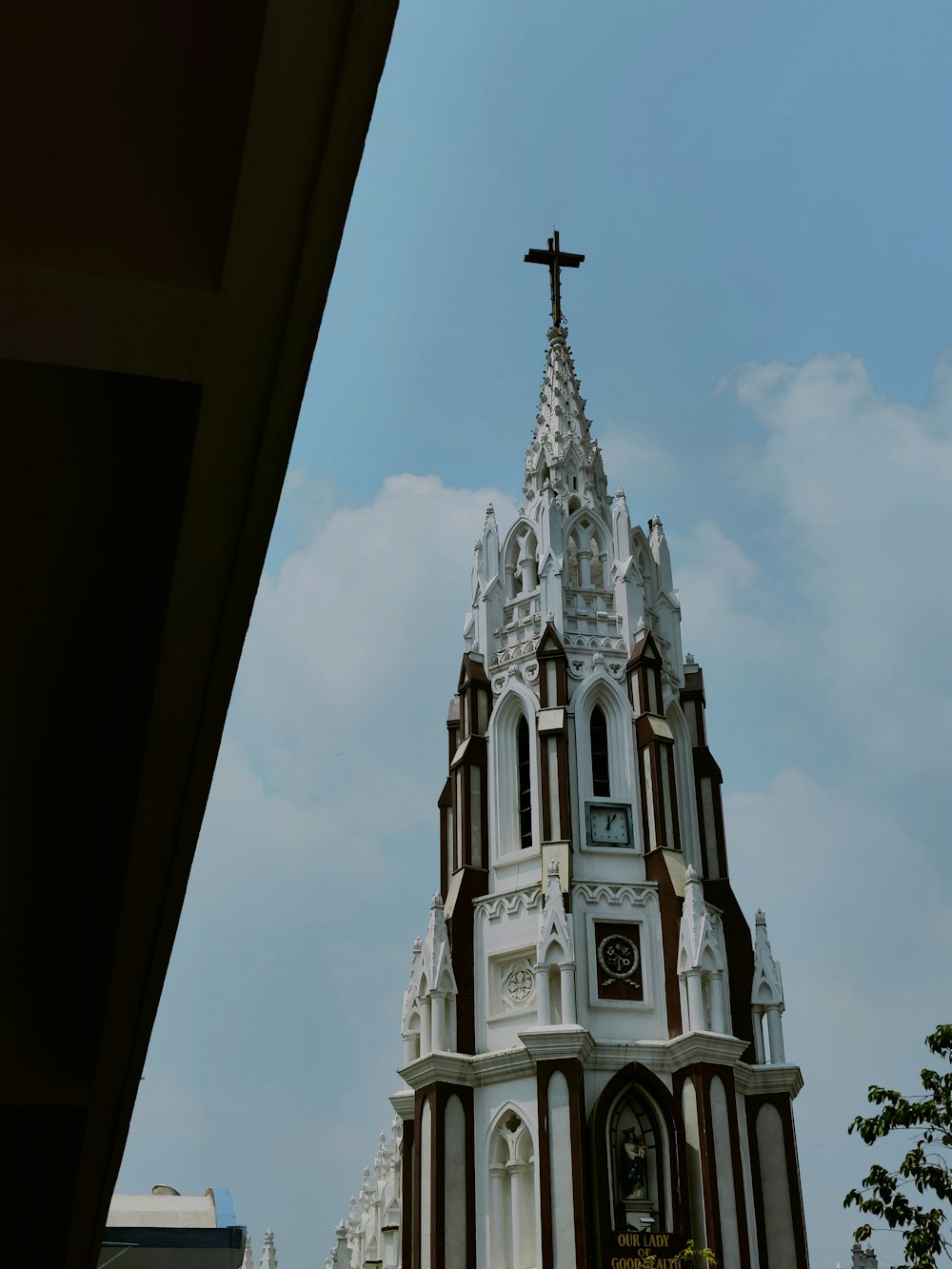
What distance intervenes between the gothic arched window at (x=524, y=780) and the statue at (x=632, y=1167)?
772 cm

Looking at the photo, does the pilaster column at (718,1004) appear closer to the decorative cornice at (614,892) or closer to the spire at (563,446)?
the decorative cornice at (614,892)

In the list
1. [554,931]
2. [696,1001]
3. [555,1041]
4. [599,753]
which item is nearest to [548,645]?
[599,753]

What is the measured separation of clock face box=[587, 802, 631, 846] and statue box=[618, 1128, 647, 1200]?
733 centimetres

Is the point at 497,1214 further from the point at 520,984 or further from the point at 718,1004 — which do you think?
the point at 718,1004

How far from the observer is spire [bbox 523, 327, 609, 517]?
46.5 meters

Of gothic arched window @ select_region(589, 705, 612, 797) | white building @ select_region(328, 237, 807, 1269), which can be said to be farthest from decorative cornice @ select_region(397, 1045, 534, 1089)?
gothic arched window @ select_region(589, 705, 612, 797)

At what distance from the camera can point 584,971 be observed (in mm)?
37312

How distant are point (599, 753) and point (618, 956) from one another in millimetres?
5696

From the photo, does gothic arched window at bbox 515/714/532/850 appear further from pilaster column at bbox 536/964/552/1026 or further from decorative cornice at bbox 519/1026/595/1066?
decorative cornice at bbox 519/1026/595/1066

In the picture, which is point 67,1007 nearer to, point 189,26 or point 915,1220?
point 189,26

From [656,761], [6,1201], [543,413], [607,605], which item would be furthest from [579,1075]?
[6,1201]

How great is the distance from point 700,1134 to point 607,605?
1493cm

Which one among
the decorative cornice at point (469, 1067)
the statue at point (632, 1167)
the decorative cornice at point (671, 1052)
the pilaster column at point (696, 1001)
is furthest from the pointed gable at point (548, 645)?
the statue at point (632, 1167)

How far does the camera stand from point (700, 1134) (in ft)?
114
